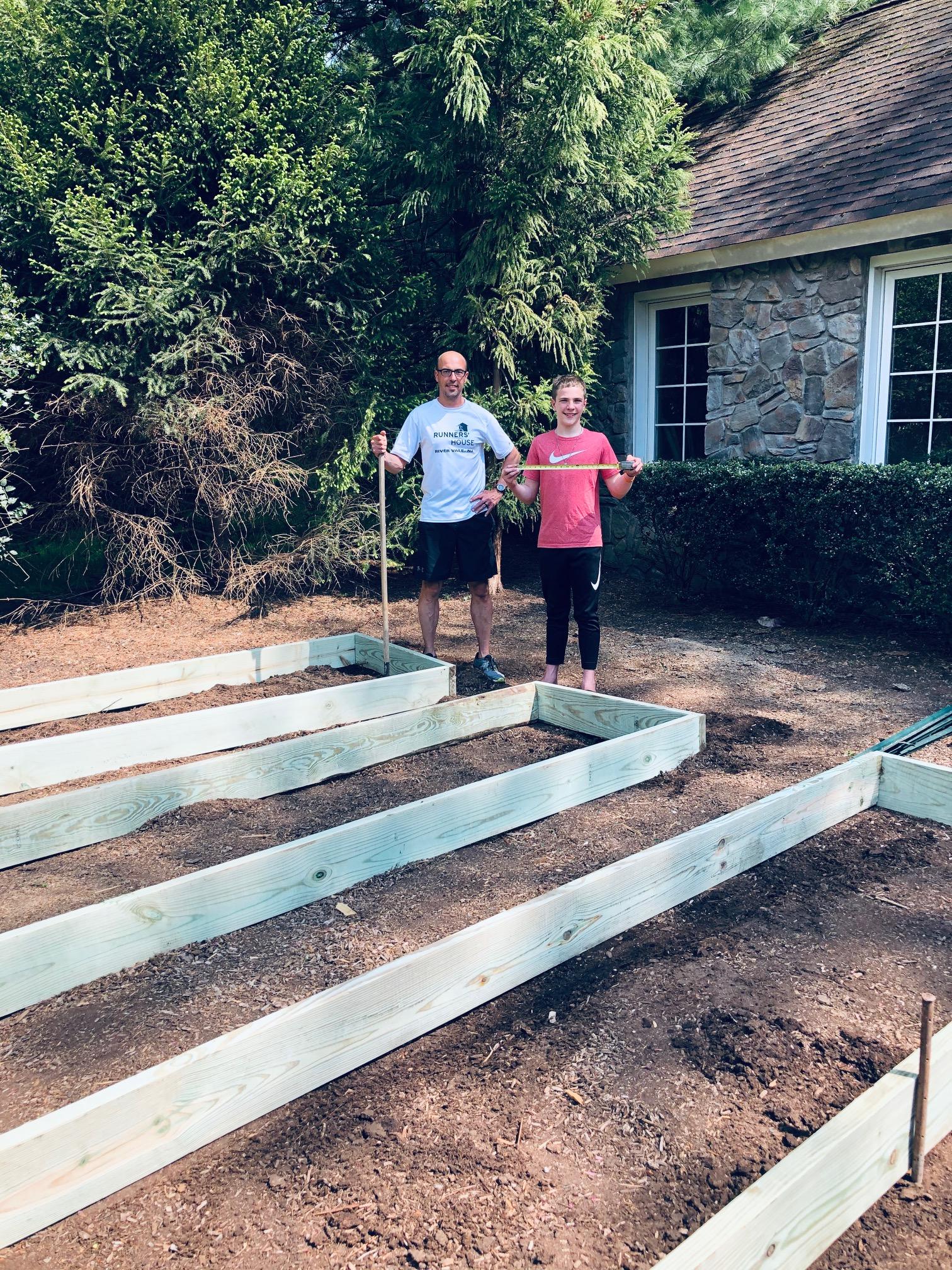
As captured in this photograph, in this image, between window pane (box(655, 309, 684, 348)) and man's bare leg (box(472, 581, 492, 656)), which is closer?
man's bare leg (box(472, 581, 492, 656))

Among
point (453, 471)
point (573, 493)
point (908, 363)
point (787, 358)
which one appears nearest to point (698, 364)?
point (787, 358)

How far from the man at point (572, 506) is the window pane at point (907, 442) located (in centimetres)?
361

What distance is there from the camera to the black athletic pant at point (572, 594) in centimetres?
541

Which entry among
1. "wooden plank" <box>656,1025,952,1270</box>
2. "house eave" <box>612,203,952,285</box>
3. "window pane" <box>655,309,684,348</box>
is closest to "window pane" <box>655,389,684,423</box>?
"window pane" <box>655,309,684,348</box>

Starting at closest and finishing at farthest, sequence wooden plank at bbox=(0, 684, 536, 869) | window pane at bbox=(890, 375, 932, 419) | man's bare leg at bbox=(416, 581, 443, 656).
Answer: wooden plank at bbox=(0, 684, 536, 869) < man's bare leg at bbox=(416, 581, 443, 656) < window pane at bbox=(890, 375, 932, 419)

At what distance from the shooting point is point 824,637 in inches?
285

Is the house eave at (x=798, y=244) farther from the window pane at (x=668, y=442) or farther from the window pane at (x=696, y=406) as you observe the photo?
the window pane at (x=668, y=442)

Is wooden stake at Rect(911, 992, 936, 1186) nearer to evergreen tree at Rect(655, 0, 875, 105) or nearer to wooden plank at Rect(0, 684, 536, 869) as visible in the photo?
wooden plank at Rect(0, 684, 536, 869)

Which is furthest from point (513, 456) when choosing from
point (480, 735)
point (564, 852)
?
point (564, 852)

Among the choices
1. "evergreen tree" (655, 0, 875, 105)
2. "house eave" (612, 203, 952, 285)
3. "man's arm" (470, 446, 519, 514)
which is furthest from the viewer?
"evergreen tree" (655, 0, 875, 105)

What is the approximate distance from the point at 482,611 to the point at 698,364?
15.5 feet

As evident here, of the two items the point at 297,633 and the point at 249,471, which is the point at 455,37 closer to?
the point at 249,471

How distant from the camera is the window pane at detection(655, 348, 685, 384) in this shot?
379 inches

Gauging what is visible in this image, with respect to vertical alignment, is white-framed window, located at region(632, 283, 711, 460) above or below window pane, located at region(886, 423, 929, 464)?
above
